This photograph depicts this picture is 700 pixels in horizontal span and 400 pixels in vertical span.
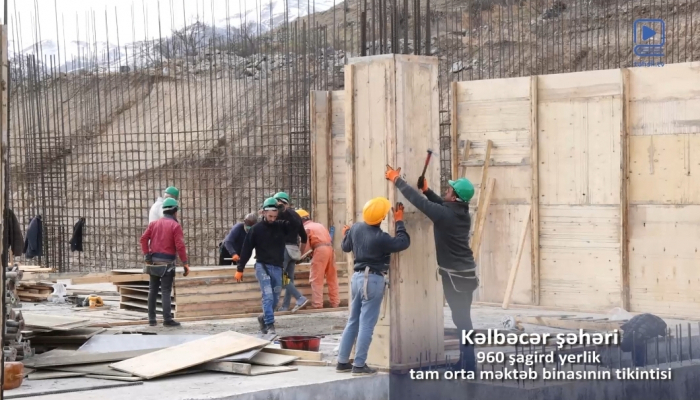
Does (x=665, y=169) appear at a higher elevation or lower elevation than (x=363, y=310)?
higher

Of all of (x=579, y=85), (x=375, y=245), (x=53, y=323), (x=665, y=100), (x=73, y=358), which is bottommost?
(x=73, y=358)

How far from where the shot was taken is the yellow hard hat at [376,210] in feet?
31.4

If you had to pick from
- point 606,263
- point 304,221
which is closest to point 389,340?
point 606,263

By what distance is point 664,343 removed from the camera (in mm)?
10992

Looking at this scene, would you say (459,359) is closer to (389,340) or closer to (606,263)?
(389,340)

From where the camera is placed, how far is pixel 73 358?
10.3m

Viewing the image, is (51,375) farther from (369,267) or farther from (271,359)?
(369,267)

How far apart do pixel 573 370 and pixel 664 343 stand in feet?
5.54

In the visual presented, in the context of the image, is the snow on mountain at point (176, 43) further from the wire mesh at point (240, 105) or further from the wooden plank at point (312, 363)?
the wooden plank at point (312, 363)

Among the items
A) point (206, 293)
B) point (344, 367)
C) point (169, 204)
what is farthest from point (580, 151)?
point (344, 367)

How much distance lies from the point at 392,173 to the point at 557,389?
232 centimetres

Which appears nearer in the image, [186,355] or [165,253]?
[186,355]

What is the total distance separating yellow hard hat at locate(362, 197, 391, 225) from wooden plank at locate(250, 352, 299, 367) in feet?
5.37

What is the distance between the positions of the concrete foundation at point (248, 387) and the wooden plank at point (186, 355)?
0.12 m
